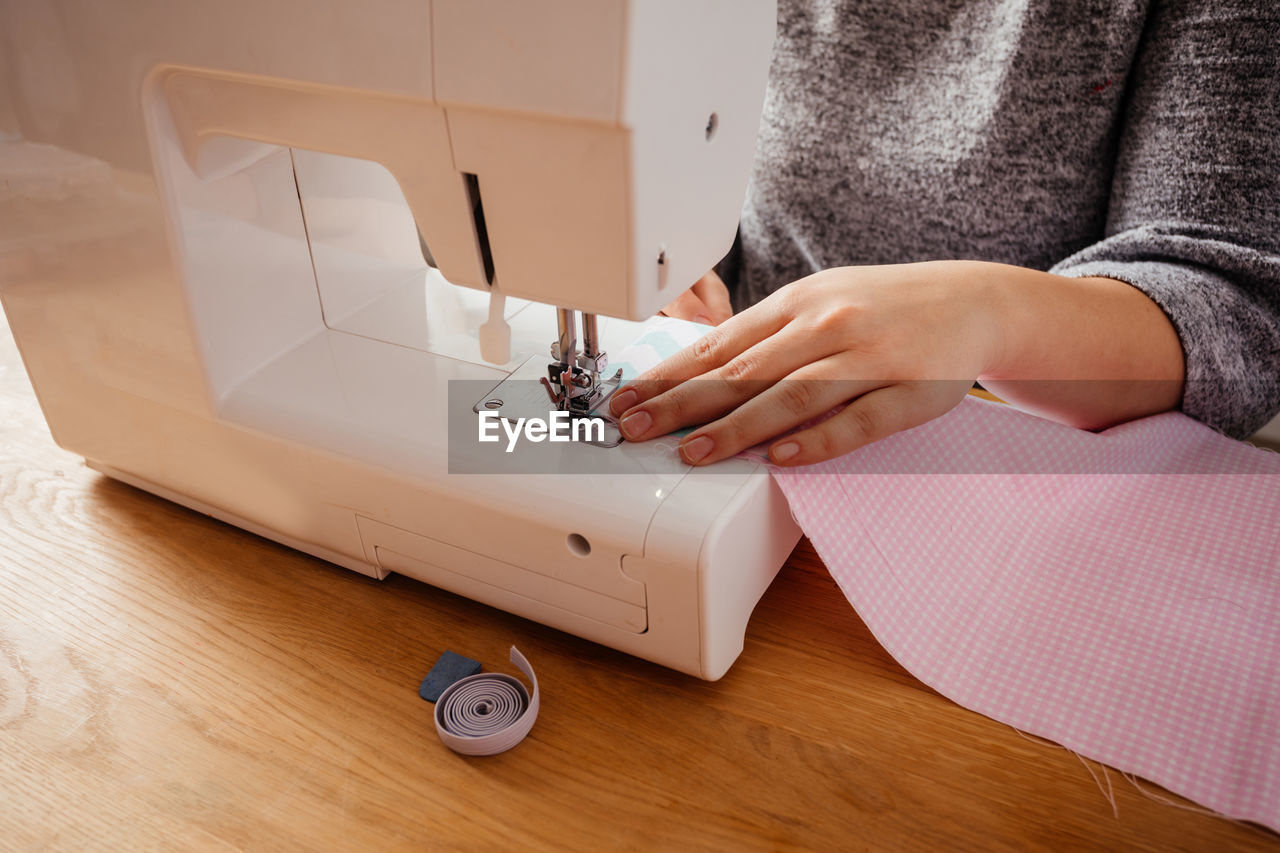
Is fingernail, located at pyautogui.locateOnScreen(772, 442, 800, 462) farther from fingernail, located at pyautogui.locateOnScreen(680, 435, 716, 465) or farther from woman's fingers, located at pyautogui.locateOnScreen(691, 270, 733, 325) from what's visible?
woman's fingers, located at pyautogui.locateOnScreen(691, 270, 733, 325)

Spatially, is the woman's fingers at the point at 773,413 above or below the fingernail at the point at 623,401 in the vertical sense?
above

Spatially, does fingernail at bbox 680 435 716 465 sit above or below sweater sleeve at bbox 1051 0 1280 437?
below

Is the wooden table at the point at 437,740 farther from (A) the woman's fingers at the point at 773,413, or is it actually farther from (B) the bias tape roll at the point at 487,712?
(A) the woman's fingers at the point at 773,413

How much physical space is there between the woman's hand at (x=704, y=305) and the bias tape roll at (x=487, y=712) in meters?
0.57

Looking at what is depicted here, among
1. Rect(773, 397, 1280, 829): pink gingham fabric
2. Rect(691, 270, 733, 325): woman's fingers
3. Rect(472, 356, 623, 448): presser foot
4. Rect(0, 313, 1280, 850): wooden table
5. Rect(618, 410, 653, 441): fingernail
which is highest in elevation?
Rect(618, 410, 653, 441): fingernail

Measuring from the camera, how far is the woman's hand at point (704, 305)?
1172mm

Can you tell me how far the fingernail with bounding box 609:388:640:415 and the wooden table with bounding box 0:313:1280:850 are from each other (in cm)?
19

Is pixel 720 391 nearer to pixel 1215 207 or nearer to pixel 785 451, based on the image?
pixel 785 451

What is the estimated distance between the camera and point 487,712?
69 cm

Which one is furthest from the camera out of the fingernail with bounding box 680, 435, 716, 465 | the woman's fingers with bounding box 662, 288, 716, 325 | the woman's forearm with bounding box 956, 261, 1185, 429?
the woman's fingers with bounding box 662, 288, 716, 325

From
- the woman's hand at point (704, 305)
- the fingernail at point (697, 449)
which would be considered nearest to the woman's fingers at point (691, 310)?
the woman's hand at point (704, 305)

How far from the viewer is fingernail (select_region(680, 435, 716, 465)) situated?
2.28ft

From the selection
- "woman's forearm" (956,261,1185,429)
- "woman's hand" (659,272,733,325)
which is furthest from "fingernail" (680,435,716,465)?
"woman's hand" (659,272,733,325)

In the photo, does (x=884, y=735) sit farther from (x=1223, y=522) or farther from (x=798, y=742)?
(x=1223, y=522)
